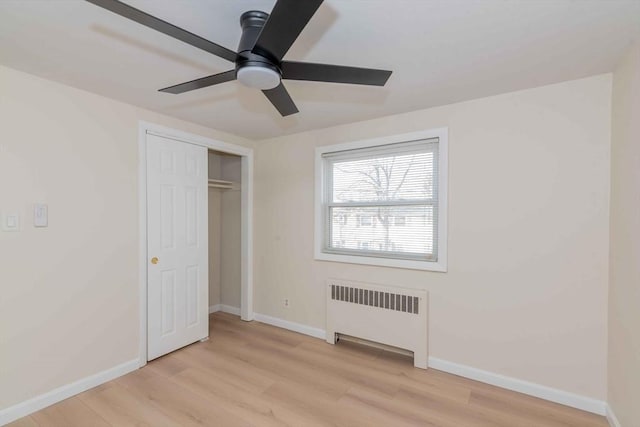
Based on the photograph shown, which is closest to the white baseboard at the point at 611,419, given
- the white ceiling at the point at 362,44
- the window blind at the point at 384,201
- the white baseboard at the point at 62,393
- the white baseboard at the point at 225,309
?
the window blind at the point at 384,201

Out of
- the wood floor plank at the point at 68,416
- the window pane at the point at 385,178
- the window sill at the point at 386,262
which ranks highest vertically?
the window pane at the point at 385,178

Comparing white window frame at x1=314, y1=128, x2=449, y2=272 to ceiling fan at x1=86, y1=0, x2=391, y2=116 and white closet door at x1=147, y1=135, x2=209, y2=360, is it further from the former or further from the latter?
ceiling fan at x1=86, y1=0, x2=391, y2=116

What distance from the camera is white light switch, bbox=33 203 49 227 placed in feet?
7.12

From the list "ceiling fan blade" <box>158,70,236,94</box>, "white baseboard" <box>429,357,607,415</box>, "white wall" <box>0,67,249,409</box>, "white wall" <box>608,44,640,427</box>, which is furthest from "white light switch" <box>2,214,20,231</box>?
"white wall" <box>608,44,640,427</box>

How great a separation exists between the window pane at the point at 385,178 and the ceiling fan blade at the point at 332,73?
5.02 feet

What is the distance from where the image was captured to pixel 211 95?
2488mm

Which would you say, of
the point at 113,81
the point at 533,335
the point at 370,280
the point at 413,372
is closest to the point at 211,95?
the point at 113,81

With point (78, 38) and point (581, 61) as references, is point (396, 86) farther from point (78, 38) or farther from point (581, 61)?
point (78, 38)

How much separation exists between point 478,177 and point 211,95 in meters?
2.39

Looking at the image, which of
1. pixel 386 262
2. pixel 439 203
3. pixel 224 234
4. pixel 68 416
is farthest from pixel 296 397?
pixel 224 234

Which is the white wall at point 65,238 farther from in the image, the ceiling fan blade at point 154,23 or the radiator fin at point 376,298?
the radiator fin at point 376,298

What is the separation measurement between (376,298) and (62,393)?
2712 mm

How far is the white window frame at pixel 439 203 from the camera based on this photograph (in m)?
2.70

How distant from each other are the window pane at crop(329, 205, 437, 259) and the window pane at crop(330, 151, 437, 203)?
0.12m
